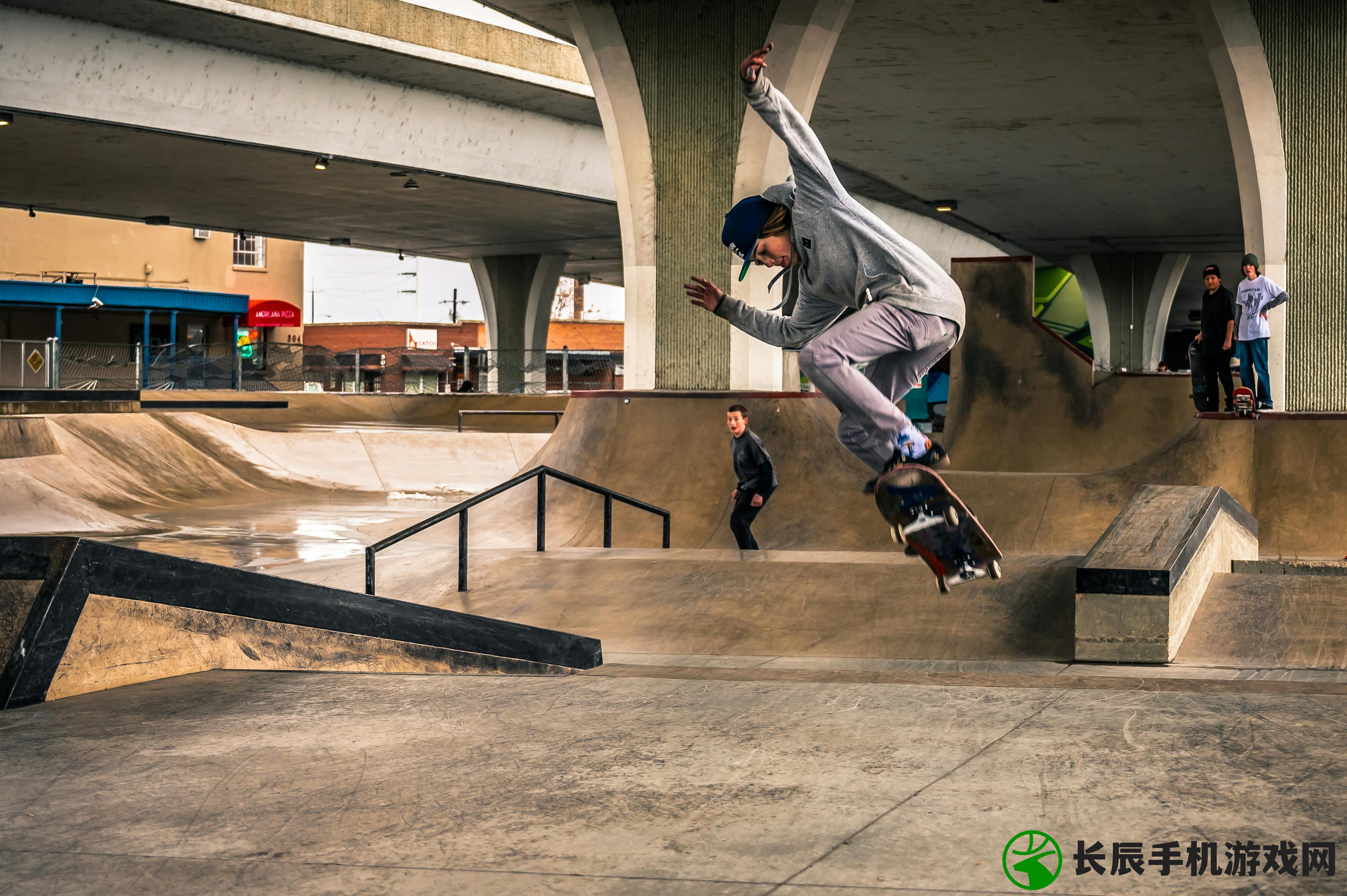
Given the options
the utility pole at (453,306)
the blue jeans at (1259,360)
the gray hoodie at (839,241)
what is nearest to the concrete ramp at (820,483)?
the blue jeans at (1259,360)

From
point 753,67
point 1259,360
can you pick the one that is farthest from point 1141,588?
point 1259,360

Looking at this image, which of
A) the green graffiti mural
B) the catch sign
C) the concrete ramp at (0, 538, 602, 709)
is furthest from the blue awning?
the concrete ramp at (0, 538, 602, 709)

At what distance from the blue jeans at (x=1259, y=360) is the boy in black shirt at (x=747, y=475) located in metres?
5.81

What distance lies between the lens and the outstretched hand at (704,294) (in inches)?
216

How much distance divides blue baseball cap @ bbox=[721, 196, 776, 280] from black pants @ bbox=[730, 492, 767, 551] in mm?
6614

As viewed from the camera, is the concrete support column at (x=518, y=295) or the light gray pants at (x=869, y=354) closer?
the light gray pants at (x=869, y=354)

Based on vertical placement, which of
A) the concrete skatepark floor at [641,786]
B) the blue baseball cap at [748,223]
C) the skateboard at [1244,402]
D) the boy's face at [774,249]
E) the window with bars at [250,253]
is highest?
the window with bars at [250,253]

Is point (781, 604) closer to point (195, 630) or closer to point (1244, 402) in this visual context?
point (195, 630)

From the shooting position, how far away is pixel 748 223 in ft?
17.7

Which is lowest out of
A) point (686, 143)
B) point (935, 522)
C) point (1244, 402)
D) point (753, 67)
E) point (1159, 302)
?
point (935, 522)

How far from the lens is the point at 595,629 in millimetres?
9367

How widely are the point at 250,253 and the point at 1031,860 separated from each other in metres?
59.0

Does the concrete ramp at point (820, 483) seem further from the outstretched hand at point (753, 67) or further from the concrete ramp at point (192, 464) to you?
the outstretched hand at point (753, 67)

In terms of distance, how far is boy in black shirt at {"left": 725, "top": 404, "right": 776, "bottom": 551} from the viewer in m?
11.8
